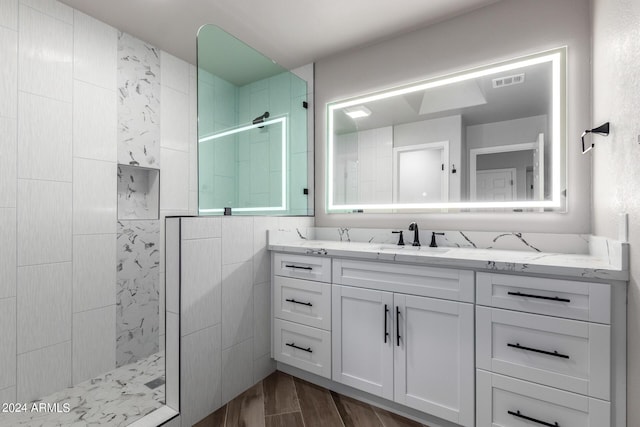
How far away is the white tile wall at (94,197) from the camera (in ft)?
6.82

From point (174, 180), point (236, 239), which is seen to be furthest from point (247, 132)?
point (174, 180)

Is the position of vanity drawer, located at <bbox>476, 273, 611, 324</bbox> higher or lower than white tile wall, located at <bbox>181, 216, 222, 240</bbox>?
lower

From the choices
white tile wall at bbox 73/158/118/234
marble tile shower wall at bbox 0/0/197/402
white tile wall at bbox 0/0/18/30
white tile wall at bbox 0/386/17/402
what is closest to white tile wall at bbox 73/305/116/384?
marble tile shower wall at bbox 0/0/197/402

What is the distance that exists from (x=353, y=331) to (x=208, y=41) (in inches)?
79.9

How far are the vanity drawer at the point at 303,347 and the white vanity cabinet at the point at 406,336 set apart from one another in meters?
0.07

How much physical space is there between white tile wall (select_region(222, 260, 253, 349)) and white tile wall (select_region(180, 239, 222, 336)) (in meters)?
0.06

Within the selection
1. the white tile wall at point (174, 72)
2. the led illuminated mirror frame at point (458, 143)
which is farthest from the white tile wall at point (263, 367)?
the white tile wall at point (174, 72)

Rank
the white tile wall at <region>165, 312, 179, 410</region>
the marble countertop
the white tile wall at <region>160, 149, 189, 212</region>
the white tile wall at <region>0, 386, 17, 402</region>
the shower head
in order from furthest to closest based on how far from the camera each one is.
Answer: the white tile wall at <region>160, 149, 189, 212</region> → the shower head → the white tile wall at <region>0, 386, 17, 402</region> → the white tile wall at <region>165, 312, 179, 410</region> → the marble countertop

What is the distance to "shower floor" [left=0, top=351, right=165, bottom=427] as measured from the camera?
1.66 metres

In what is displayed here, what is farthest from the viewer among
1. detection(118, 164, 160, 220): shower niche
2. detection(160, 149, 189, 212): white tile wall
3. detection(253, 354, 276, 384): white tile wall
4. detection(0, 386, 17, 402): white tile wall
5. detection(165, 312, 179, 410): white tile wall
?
detection(160, 149, 189, 212): white tile wall

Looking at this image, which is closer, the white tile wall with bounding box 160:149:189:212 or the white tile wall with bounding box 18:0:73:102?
the white tile wall with bounding box 18:0:73:102

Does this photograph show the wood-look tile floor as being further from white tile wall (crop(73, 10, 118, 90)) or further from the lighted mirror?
white tile wall (crop(73, 10, 118, 90))

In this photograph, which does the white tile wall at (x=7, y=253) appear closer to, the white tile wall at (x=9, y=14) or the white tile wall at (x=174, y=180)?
the white tile wall at (x=174, y=180)

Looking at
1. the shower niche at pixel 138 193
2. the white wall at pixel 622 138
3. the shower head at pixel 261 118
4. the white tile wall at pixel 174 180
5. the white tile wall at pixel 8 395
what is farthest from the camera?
the white tile wall at pixel 174 180
